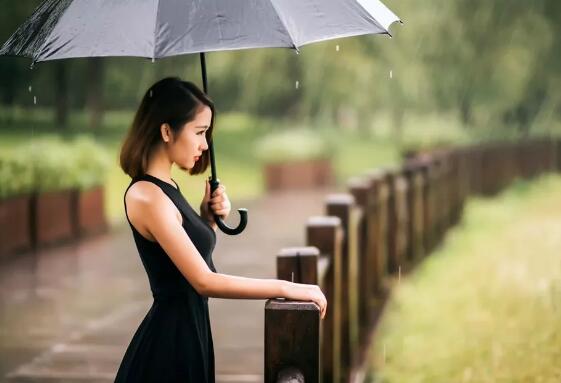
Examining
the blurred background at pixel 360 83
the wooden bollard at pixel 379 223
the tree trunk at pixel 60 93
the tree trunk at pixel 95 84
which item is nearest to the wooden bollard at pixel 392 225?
the wooden bollard at pixel 379 223

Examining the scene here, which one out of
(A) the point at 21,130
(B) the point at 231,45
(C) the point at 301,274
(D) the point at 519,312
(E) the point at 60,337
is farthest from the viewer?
(A) the point at 21,130

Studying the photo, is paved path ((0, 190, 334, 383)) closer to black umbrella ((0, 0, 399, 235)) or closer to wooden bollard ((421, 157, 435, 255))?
wooden bollard ((421, 157, 435, 255))

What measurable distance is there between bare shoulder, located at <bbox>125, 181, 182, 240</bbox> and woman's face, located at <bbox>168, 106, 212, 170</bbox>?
5.5 inches

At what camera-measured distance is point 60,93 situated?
890 inches

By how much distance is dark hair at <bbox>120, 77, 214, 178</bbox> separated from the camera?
3303 millimetres

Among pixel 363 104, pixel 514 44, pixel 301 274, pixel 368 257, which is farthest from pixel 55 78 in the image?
pixel 301 274

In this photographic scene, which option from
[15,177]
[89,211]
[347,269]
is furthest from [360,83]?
[347,269]

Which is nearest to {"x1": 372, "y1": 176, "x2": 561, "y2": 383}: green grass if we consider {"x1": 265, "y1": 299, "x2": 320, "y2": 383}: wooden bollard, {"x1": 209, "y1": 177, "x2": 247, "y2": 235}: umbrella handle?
{"x1": 209, "y1": 177, "x2": 247, "y2": 235}: umbrella handle

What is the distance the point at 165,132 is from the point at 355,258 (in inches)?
139

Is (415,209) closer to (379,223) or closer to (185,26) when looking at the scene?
(379,223)

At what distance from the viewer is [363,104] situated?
23.4 metres

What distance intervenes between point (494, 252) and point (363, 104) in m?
12.9

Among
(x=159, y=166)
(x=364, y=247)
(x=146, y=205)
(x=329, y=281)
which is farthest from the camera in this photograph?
(x=364, y=247)

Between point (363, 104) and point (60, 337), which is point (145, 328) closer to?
point (60, 337)
